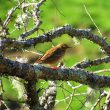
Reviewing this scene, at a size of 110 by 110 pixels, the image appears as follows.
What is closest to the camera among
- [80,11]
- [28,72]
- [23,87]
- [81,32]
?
[28,72]

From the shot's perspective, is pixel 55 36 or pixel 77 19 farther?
pixel 77 19

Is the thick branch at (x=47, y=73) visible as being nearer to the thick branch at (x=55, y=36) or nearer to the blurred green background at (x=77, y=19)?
the thick branch at (x=55, y=36)

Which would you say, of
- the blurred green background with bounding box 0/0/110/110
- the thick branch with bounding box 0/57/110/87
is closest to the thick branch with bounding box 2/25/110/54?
the thick branch with bounding box 0/57/110/87

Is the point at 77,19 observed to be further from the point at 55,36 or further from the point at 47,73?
the point at 47,73

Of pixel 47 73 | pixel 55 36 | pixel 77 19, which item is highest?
pixel 77 19

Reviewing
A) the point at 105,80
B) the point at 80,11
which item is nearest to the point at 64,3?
the point at 80,11

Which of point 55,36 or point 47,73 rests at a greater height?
point 55,36

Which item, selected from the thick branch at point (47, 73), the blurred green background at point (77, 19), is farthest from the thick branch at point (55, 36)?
→ the blurred green background at point (77, 19)

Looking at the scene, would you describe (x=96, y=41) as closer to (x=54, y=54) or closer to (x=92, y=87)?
(x=54, y=54)

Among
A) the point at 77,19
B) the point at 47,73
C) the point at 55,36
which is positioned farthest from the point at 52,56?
the point at 77,19
